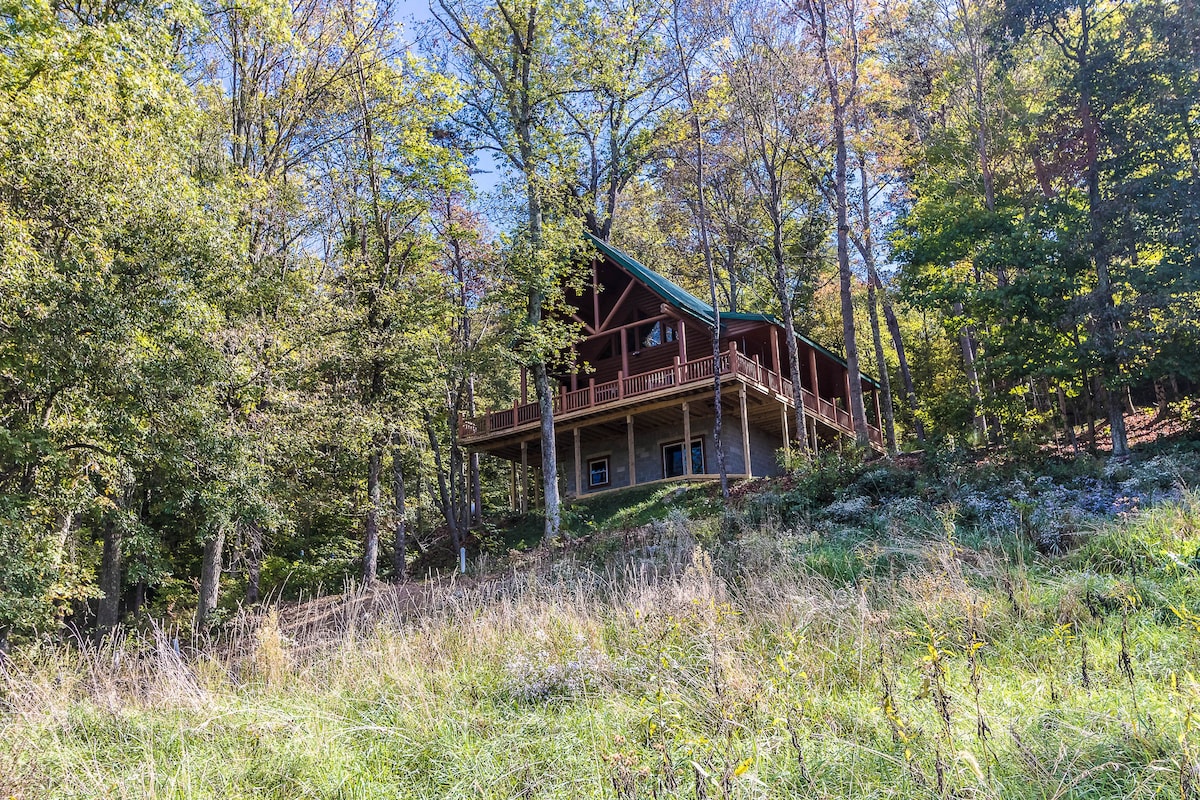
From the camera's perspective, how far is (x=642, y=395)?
22391 millimetres

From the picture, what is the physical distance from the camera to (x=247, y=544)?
57.7ft

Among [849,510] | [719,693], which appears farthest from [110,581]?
[719,693]

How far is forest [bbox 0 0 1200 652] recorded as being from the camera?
1068cm

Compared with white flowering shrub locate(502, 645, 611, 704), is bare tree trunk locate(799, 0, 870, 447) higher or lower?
higher

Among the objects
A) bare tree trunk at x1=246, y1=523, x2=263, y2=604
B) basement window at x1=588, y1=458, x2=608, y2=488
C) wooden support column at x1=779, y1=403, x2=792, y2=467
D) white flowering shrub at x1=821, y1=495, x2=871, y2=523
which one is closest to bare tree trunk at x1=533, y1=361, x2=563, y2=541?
wooden support column at x1=779, y1=403, x2=792, y2=467

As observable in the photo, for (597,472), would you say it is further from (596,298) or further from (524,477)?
(596,298)

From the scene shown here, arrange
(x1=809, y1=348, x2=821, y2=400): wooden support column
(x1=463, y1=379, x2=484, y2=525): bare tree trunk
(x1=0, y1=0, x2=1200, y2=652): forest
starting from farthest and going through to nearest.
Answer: (x1=809, y1=348, x2=821, y2=400): wooden support column < (x1=463, y1=379, x2=484, y2=525): bare tree trunk < (x1=0, y1=0, x2=1200, y2=652): forest

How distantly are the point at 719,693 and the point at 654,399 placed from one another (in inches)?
712

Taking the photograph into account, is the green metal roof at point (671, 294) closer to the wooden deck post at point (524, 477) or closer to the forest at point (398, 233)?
the forest at point (398, 233)

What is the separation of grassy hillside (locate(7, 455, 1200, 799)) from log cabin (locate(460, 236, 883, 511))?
1360cm

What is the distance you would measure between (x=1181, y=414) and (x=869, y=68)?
535 inches

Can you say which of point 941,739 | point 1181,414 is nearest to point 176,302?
point 941,739

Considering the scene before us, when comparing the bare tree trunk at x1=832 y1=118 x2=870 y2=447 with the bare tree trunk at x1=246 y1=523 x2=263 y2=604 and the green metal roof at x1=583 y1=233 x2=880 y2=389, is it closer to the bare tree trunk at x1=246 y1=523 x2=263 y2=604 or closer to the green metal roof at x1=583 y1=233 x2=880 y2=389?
the green metal roof at x1=583 y1=233 x2=880 y2=389

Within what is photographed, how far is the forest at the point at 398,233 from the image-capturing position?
10680 millimetres
